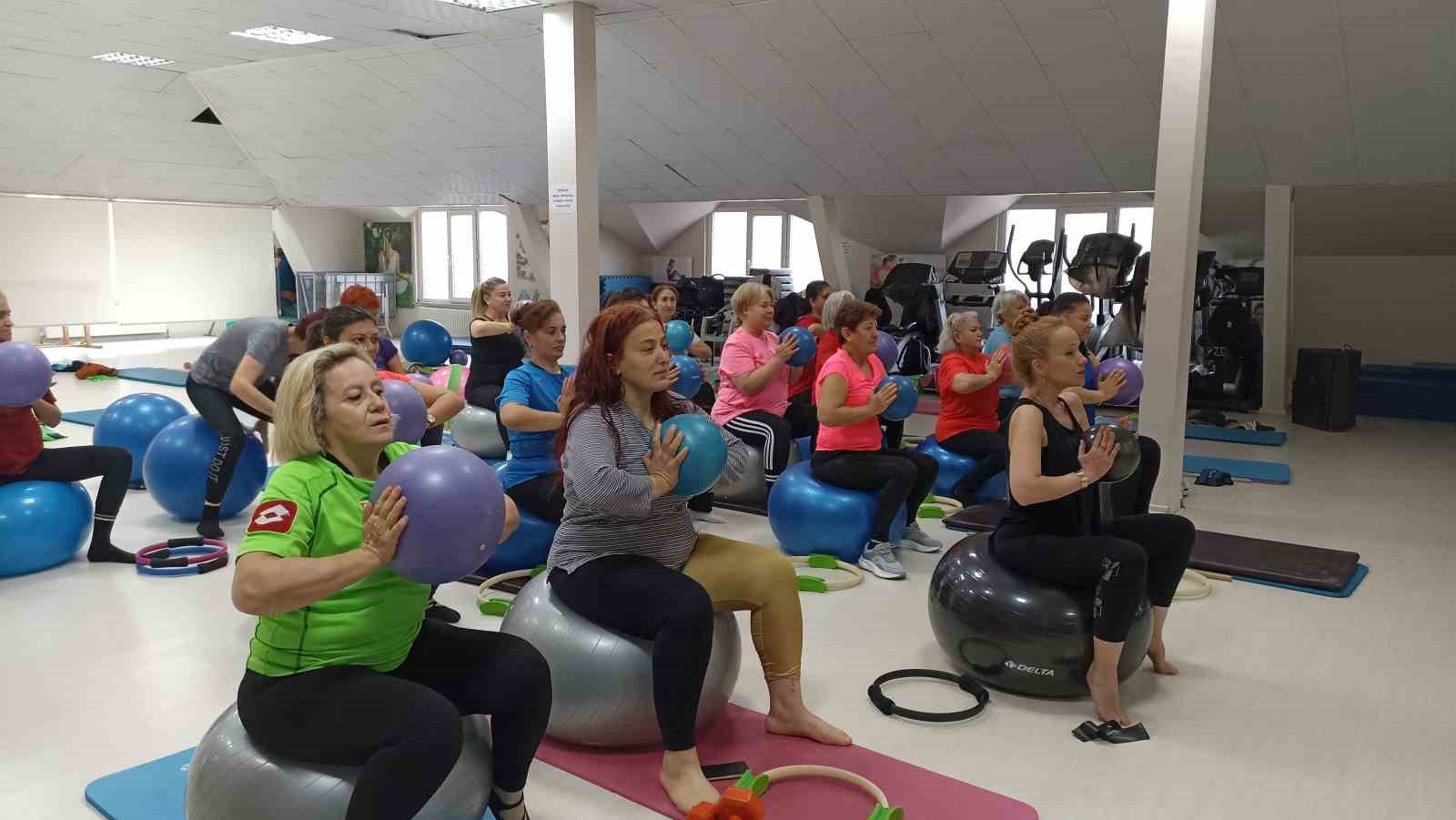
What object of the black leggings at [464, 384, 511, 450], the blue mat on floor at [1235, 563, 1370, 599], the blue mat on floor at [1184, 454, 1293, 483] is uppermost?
the black leggings at [464, 384, 511, 450]

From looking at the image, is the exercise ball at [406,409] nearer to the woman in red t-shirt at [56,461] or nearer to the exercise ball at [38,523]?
the woman in red t-shirt at [56,461]

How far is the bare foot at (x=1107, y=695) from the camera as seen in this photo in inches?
115

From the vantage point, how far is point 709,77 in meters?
8.97

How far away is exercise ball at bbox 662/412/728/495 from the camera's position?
2.50m

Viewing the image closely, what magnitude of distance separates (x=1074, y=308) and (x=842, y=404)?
1.48 meters

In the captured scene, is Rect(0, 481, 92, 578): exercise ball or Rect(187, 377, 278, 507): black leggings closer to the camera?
Rect(0, 481, 92, 578): exercise ball

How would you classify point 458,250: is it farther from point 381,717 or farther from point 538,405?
point 381,717

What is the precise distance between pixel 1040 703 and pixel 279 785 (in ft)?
7.04

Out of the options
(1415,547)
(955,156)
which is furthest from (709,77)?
(1415,547)

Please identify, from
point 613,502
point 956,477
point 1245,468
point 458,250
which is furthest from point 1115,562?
point 458,250

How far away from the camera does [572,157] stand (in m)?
7.19

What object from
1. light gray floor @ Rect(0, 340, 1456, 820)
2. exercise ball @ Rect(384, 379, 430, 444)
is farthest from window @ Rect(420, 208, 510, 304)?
exercise ball @ Rect(384, 379, 430, 444)

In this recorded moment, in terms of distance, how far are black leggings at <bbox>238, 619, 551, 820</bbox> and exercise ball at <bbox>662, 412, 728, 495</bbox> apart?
0.68 m

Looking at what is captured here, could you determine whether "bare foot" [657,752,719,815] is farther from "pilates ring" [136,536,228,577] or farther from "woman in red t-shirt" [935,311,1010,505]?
"woman in red t-shirt" [935,311,1010,505]
